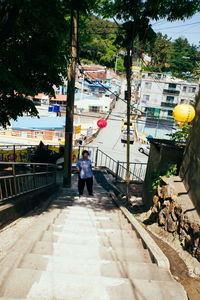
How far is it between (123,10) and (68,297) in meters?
10.0

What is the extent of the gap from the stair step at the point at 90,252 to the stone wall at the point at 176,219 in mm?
1195

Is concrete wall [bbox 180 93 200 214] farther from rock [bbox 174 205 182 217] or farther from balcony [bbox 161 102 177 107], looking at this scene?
balcony [bbox 161 102 177 107]

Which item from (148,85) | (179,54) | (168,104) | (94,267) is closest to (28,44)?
(94,267)

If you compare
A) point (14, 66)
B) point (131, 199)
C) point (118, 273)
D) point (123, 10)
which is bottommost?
point (131, 199)

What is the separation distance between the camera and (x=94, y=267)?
112 inches

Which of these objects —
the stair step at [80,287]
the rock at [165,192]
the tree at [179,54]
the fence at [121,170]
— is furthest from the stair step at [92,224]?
the tree at [179,54]

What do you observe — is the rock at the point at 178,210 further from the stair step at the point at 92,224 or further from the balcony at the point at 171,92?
the balcony at the point at 171,92

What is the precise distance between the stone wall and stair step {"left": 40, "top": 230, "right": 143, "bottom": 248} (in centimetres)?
113

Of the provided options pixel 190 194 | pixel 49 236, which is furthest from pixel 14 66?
pixel 190 194

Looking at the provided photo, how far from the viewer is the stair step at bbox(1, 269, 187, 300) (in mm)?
2309

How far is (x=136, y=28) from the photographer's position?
290 inches

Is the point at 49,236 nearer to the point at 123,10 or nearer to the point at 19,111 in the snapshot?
the point at 19,111

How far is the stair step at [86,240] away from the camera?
11.8 ft

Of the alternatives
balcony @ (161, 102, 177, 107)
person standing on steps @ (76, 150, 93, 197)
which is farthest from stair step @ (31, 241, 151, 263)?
balcony @ (161, 102, 177, 107)
